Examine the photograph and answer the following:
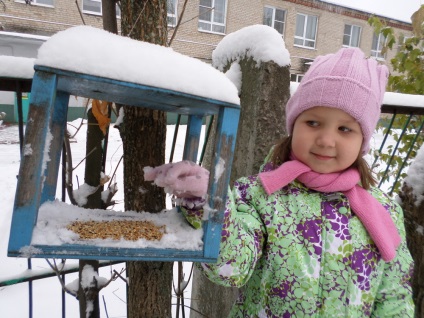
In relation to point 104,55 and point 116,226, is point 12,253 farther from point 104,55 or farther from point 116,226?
point 104,55

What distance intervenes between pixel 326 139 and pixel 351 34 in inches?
716

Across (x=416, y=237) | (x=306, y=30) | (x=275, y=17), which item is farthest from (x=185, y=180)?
(x=306, y=30)

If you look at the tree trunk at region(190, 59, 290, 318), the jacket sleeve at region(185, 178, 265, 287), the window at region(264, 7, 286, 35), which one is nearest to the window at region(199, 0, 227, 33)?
the window at region(264, 7, 286, 35)

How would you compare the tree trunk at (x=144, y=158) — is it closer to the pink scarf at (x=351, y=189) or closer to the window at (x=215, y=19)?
the pink scarf at (x=351, y=189)

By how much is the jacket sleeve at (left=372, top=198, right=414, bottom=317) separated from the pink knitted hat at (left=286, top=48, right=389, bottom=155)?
435 mm

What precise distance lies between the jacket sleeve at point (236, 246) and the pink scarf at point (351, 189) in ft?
0.42

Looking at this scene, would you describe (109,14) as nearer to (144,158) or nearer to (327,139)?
(144,158)

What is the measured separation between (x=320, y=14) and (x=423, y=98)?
1591 centimetres

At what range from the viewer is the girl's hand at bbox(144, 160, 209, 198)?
838 millimetres

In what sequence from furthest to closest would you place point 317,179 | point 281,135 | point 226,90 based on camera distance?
point 281,135
point 317,179
point 226,90

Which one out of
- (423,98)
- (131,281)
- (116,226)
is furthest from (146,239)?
(423,98)

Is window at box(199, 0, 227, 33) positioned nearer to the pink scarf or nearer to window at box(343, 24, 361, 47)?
window at box(343, 24, 361, 47)

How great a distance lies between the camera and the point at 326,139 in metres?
1.09

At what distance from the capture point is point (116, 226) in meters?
0.89
